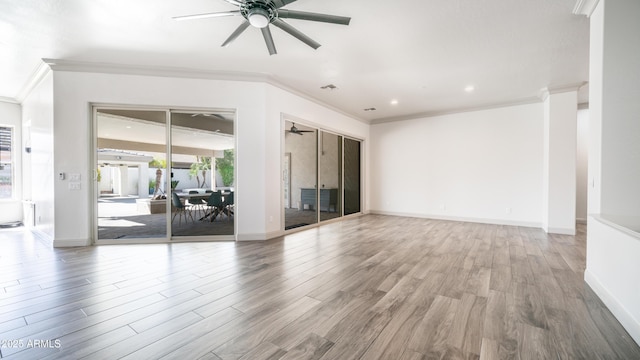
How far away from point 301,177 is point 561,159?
208 inches

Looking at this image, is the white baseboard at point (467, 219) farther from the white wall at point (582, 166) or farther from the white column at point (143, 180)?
the white column at point (143, 180)

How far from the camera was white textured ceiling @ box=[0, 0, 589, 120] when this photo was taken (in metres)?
2.86

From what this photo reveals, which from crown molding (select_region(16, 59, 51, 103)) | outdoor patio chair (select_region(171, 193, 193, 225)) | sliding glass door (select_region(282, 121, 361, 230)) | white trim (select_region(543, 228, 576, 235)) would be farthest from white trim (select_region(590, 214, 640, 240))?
crown molding (select_region(16, 59, 51, 103))

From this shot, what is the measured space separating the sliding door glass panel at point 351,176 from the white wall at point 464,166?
1.87 feet

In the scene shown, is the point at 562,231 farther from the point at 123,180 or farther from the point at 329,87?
the point at 123,180

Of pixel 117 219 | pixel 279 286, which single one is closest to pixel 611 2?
pixel 279 286

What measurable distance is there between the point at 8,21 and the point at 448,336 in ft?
18.2

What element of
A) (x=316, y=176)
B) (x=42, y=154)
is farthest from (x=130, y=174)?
(x=316, y=176)

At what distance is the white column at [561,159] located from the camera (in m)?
5.12

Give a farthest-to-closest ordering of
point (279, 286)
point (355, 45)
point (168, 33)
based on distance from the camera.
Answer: point (355, 45) → point (168, 33) → point (279, 286)

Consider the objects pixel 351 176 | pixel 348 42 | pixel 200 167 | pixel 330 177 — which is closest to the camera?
pixel 348 42

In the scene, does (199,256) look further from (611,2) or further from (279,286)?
(611,2)

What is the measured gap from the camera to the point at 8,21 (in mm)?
3090

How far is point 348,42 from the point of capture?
140 inches
